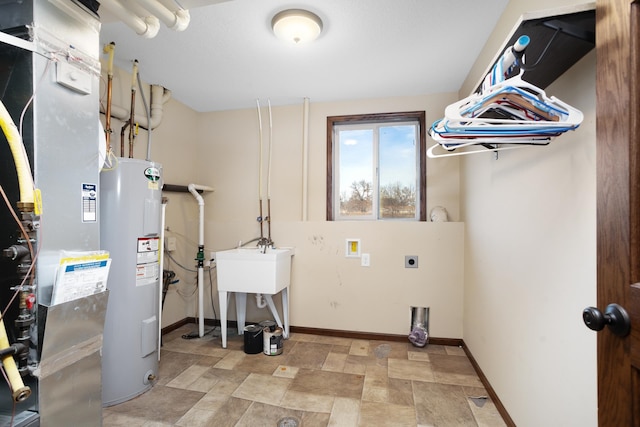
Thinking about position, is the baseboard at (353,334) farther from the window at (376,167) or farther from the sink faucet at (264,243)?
the window at (376,167)

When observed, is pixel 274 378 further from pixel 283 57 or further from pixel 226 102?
pixel 226 102

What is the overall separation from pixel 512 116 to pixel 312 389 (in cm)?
202

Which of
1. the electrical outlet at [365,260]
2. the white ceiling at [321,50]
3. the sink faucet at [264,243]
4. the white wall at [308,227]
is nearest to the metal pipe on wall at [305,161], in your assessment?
the white wall at [308,227]

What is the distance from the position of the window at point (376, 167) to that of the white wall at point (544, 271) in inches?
36.4

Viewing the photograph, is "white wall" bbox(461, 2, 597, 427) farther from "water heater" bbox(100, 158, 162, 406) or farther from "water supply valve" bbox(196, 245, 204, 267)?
"water supply valve" bbox(196, 245, 204, 267)

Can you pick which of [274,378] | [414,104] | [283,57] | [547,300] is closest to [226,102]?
[283,57]

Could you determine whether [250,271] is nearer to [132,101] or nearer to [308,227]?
[308,227]

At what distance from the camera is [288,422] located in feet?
5.56

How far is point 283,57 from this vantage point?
7.47 feet

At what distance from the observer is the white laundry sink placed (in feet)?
8.51

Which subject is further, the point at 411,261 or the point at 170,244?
the point at 170,244

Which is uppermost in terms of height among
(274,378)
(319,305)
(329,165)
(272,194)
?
(329,165)

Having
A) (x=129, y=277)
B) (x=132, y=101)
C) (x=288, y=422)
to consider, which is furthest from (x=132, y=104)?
(x=288, y=422)

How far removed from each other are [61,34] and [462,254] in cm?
303
